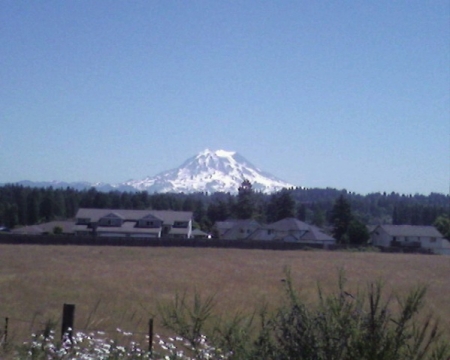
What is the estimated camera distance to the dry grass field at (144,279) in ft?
59.0

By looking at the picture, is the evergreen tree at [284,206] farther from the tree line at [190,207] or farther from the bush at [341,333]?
the bush at [341,333]

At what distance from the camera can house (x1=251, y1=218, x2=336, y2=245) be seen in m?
82.2

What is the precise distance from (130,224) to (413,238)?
34173 mm

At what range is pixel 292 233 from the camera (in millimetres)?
86688

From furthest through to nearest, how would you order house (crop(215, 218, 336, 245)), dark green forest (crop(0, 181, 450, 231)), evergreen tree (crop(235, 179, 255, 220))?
evergreen tree (crop(235, 179, 255, 220))
dark green forest (crop(0, 181, 450, 231))
house (crop(215, 218, 336, 245))

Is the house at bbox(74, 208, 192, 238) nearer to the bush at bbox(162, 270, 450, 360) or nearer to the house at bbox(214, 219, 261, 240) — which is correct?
the house at bbox(214, 219, 261, 240)

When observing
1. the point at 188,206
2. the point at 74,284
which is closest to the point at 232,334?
the point at 74,284

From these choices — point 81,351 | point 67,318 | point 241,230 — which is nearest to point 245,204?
point 241,230

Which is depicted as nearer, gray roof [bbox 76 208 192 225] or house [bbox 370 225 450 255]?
gray roof [bbox 76 208 192 225]

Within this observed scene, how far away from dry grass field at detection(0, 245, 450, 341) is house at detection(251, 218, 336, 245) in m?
23.2

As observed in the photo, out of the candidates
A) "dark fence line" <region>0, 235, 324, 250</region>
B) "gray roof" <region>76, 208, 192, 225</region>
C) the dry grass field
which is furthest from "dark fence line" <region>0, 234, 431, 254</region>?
"gray roof" <region>76, 208, 192, 225</region>

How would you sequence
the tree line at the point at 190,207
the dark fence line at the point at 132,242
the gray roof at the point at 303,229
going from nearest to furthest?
the dark fence line at the point at 132,242 < the gray roof at the point at 303,229 < the tree line at the point at 190,207

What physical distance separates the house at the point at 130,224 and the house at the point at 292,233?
10.0 metres

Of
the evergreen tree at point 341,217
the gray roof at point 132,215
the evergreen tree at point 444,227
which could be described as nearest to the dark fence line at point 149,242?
the evergreen tree at point 341,217
